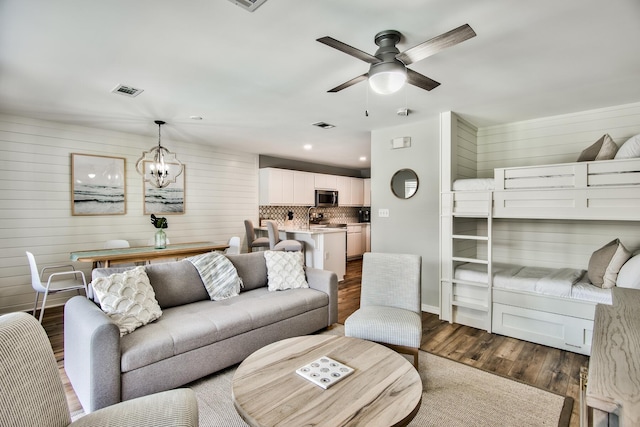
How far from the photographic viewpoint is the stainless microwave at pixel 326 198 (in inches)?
293

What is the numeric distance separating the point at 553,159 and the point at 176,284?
4.53m

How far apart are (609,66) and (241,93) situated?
320 cm

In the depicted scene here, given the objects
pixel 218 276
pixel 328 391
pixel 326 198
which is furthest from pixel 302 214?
pixel 328 391

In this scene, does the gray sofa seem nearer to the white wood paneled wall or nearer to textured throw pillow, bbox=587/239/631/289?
textured throw pillow, bbox=587/239/631/289

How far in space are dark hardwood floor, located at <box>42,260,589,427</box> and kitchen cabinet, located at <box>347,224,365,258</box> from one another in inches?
155

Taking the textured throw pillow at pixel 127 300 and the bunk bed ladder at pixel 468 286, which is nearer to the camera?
the textured throw pillow at pixel 127 300

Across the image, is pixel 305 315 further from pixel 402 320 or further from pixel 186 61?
pixel 186 61

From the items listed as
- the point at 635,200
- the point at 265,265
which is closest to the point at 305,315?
the point at 265,265

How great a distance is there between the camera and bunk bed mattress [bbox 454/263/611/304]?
291cm

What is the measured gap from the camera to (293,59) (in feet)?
7.96

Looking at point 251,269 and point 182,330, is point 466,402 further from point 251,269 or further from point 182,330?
point 251,269

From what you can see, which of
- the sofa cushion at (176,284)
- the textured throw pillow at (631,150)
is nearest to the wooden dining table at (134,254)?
the sofa cushion at (176,284)

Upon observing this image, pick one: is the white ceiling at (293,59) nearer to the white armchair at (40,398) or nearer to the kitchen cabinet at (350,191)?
the white armchair at (40,398)

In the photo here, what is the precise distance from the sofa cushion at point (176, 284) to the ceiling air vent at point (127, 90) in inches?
67.4
